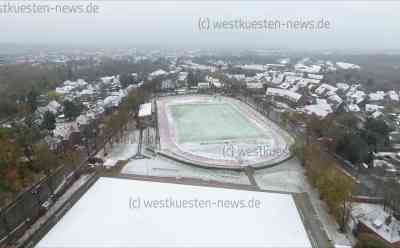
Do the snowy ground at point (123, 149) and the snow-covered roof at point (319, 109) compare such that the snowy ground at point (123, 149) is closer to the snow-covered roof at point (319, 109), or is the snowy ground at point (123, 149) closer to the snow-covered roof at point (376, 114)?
Answer: the snow-covered roof at point (319, 109)

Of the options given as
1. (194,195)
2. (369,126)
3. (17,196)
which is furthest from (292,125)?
(17,196)

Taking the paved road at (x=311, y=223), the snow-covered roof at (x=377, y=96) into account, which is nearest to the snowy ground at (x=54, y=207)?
the paved road at (x=311, y=223)

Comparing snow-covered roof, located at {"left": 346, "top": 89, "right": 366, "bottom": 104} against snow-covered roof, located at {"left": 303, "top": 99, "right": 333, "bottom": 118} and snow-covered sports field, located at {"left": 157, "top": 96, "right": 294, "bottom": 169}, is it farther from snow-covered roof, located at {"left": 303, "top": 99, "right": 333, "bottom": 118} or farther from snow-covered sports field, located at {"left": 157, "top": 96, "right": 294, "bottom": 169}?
snow-covered sports field, located at {"left": 157, "top": 96, "right": 294, "bottom": 169}

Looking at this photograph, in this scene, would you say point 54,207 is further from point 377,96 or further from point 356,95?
point 377,96

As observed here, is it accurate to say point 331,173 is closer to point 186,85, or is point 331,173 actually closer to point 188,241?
point 188,241

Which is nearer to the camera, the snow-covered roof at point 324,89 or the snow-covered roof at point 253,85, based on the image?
the snow-covered roof at point 324,89

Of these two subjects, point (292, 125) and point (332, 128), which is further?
point (292, 125)

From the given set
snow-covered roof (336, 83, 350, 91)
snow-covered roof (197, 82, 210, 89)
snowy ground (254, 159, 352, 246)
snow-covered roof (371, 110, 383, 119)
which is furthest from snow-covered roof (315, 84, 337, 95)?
snowy ground (254, 159, 352, 246)
